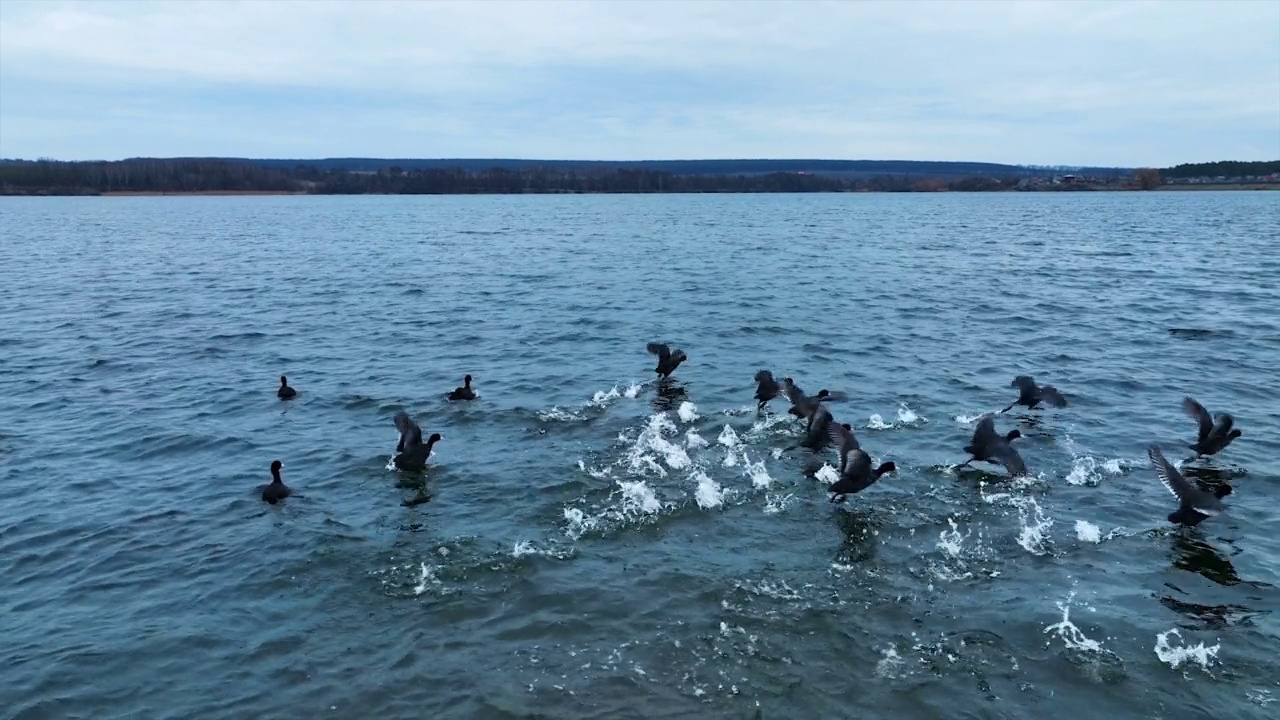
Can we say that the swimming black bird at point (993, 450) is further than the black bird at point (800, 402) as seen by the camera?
No

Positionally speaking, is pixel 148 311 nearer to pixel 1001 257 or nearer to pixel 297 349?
pixel 297 349

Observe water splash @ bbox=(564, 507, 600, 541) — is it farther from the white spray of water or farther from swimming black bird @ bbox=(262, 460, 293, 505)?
the white spray of water

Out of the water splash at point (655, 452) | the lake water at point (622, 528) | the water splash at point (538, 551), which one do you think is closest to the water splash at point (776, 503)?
the lake water at point (622, 528)

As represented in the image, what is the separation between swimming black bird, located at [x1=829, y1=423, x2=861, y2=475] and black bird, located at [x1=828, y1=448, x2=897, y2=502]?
0.15 meters

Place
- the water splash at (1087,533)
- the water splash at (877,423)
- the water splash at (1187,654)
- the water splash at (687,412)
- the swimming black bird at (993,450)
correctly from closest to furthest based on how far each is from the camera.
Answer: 1. the water splash at (1187,654)
2. the water splash at (1087,533)
3. the swimming black bird at (993,450)
4. the water splash at (877,423)
5. the water splash at (687,412)

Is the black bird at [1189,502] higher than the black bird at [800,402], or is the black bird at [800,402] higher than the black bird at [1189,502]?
the black bird at [800,402]

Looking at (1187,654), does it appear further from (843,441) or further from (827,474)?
(827,474)

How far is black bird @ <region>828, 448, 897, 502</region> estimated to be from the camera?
13141 mm

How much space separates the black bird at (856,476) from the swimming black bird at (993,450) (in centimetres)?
217

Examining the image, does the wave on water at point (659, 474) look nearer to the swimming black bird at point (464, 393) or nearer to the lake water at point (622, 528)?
the lake water at point (622, 528)

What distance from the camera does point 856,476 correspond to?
43.5ft

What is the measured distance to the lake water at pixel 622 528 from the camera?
9.32 m

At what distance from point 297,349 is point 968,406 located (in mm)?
17956

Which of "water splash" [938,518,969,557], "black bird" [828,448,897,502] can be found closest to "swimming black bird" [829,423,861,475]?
"black bird" [828,448,897,502]
